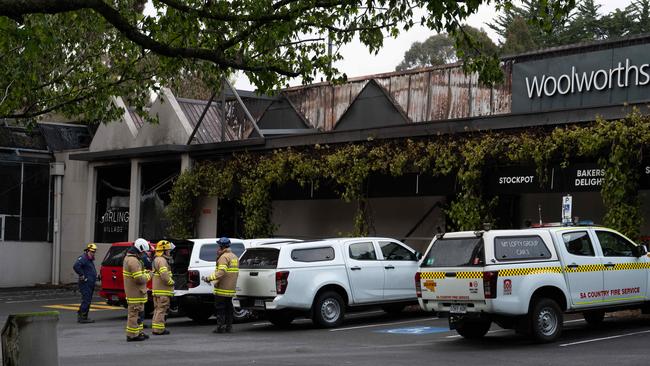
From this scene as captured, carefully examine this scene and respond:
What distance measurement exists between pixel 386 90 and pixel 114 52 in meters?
9.44

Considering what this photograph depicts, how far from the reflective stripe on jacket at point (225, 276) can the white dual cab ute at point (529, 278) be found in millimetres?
Result: 4024

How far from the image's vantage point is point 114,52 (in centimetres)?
2348

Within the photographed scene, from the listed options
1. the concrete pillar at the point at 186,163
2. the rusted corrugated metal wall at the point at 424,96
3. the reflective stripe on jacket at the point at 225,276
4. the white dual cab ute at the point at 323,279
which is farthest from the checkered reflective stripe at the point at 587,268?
the concrete pillar at the point at 186,163

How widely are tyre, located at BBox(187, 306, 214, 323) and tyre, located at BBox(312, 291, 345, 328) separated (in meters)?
3.64

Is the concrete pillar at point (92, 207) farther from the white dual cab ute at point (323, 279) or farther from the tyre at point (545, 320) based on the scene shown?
the tyre at point (545, 320)

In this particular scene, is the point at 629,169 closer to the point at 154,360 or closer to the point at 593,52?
the point at 593,52

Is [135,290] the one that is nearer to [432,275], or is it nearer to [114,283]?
[114,283]

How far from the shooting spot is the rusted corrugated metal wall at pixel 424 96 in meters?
27.2

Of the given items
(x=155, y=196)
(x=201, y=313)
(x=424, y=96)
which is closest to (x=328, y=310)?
(x=201, y=313)

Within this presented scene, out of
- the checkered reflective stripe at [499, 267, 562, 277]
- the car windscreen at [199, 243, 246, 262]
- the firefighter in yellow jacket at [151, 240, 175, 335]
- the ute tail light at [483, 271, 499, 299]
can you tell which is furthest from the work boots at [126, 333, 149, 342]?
the checkered reflective stripe at [499, 267, 562, 277]

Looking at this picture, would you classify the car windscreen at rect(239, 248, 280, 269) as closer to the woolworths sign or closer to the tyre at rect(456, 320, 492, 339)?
the tyre at rect(456, 320, 492, 339)

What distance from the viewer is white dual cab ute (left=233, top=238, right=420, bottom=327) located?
1842cm

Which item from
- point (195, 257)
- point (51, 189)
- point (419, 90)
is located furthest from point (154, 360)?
point (51, 189)

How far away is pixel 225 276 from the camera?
59.9ft
